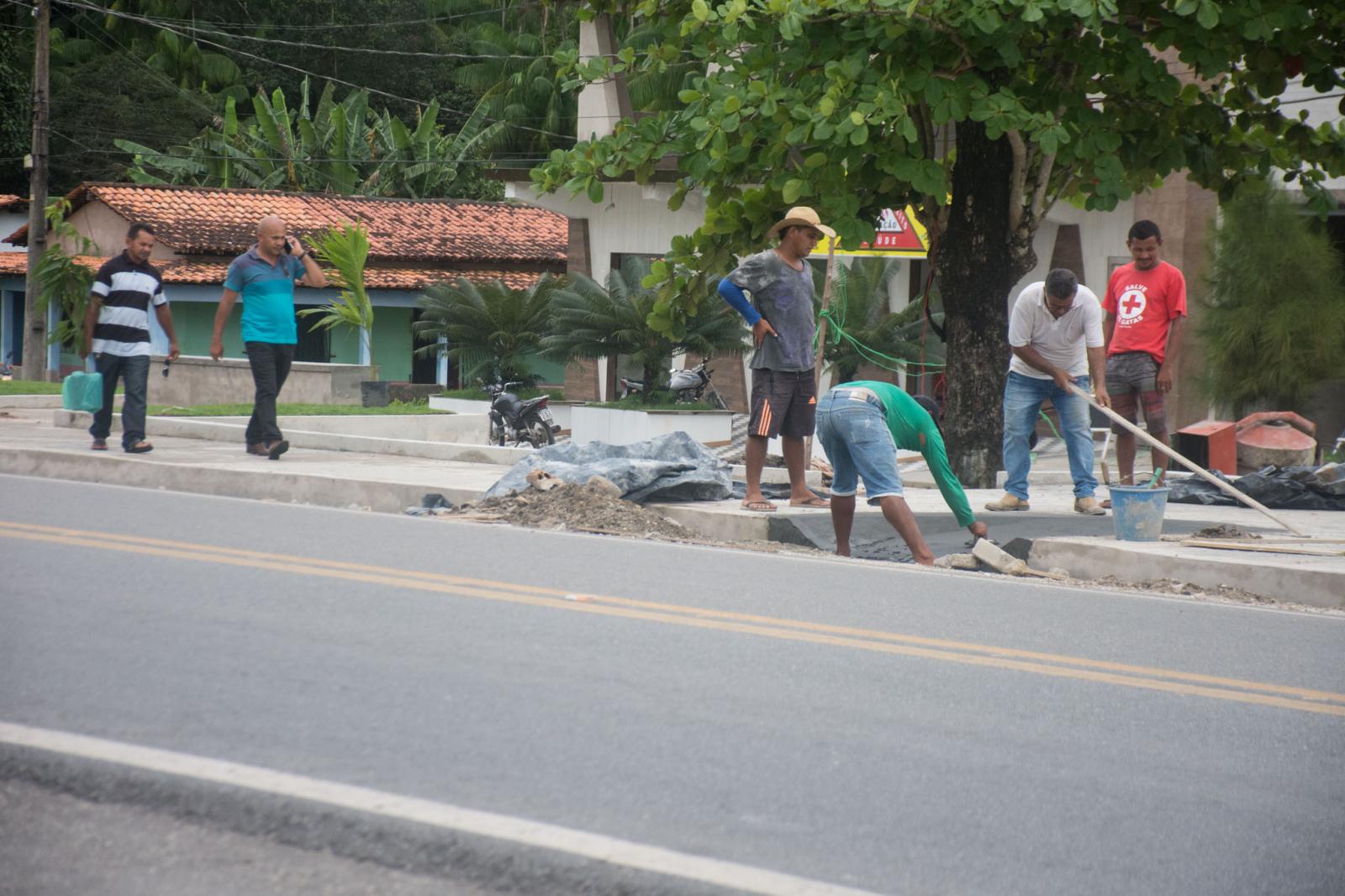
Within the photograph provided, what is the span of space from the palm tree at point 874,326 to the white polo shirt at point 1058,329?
30.0ft

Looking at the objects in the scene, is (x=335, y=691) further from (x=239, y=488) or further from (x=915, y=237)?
(x=915, y=237)

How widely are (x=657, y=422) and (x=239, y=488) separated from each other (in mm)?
8404

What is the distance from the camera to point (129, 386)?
12.8 m

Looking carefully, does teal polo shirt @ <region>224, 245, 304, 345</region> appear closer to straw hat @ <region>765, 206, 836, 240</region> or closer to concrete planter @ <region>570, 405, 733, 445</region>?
straw hat @ <region>765, 206, 836, 240</region>

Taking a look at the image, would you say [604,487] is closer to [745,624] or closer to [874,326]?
[745,624]

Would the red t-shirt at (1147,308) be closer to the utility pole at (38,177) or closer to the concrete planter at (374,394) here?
the concrete planter at (374,394)

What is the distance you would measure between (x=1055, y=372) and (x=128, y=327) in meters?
7.05

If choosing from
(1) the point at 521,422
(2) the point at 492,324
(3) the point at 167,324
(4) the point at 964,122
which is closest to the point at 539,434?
(1) the point at 521,422

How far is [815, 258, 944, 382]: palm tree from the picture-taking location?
20.0 m

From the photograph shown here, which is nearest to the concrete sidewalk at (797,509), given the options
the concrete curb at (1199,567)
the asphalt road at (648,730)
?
the concrete curb at (1199,567)

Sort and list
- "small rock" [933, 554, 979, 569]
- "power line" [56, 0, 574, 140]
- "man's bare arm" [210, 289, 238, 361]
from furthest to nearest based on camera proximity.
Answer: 1. "power line" [56, 0, 574, 140]
2. "man's bare arm" [210, 289, 238, 361]
3. "small rock" [933, 554, 979, 569]

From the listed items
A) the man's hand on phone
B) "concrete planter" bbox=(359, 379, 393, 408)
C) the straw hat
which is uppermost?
the straw hat

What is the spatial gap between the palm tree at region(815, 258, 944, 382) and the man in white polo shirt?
351 inches

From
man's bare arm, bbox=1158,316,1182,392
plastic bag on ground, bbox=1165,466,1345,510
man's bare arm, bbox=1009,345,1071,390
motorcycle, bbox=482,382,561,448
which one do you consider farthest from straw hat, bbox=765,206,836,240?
motorcycle, bbox=482,382,561,448
